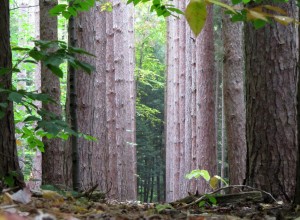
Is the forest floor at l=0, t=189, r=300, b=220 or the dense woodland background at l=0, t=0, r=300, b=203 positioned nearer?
the forest floor at l=0, t=189, r=300, b=220

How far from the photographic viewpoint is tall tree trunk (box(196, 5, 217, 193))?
36.3 feet

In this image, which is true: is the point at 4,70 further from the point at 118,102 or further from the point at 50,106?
the point at 118,102

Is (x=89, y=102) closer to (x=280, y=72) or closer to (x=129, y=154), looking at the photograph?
(x=280, y=72)

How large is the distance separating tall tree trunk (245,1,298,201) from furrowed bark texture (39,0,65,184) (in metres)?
3.32

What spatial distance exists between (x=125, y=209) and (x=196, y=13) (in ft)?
5.58

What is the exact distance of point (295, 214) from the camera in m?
2.42

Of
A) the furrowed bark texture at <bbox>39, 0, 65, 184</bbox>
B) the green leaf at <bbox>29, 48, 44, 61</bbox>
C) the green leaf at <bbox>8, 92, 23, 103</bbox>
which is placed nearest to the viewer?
the green leaf at <bbox>8, 92, 23, 103</bbox>

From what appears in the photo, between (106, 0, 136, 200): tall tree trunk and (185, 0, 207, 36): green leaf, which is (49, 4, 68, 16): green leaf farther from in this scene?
(106, 0, 136, 200): tall tree trunk

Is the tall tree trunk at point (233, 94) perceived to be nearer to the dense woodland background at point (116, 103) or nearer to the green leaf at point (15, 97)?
the dense woodland background at point (116, 103)

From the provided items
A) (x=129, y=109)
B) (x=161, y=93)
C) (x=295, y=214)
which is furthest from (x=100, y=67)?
(x=161, y=93)

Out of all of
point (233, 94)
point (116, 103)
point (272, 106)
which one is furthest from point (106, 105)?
point (272, 106)

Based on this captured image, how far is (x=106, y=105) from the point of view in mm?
15414

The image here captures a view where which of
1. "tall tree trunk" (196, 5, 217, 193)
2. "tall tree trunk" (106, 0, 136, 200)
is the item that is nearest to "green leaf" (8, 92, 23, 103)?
"tall tree trunk" (196, 5, 217, 193)

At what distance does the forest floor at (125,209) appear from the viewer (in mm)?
1966
